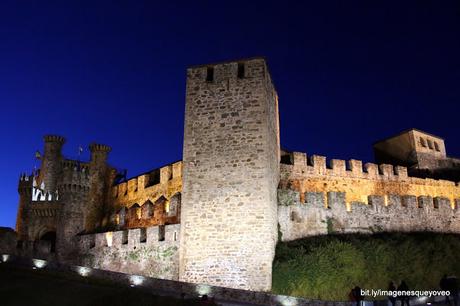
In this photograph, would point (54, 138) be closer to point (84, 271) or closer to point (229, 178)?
point (84, 271)

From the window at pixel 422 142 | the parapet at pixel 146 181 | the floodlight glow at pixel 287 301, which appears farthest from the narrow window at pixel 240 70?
the window at pixel 422 142

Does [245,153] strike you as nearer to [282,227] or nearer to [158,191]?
[282,227]

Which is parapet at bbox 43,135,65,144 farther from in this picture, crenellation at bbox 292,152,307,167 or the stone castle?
crenellation at bbox 292,152,307,167

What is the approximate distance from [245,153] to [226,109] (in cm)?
204

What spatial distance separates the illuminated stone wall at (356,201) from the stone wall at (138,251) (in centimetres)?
456

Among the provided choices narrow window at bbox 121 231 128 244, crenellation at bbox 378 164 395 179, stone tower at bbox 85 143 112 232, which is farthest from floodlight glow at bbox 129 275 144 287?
crenellation at bbox 378 164 395 179

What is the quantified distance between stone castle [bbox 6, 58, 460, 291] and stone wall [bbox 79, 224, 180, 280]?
45 millimetres

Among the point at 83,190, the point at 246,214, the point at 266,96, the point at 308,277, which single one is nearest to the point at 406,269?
the point at 308,277

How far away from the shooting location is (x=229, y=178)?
20.8 metres

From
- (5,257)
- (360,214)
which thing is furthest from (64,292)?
(360,214)

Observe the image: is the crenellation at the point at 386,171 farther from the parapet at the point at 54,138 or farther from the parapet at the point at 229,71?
the parapet at the point at 54,138

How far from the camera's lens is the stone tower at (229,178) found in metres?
19.8

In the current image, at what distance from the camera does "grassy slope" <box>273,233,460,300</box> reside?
20031 mm

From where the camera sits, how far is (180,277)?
2041 centimetres
